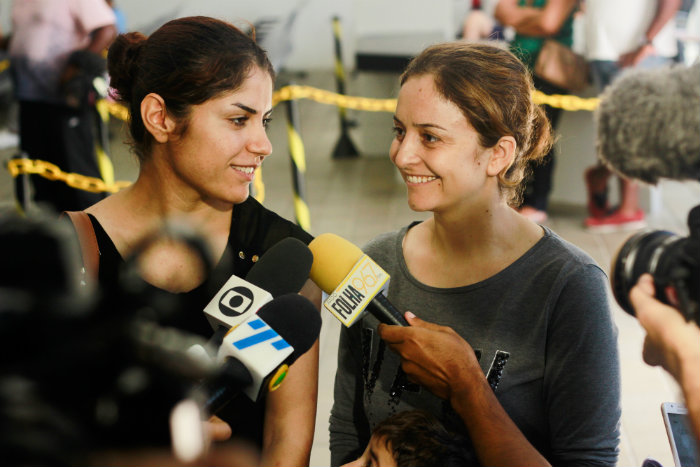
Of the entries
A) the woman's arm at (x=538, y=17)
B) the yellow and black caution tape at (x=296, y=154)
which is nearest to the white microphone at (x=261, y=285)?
the yellow and black caution tape at (x=296, y=154)

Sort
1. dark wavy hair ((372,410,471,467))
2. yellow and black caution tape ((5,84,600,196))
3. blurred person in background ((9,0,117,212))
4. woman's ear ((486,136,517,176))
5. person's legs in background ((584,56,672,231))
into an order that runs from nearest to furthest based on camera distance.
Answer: dark wavy hair ((372,410,471,467)) < woman's ear ((486,136,517,176)) < yellow and black caution tape ((5,84,600,196)) < blurred person in background ((9,0,117,212)) < person's legs in background ((584,56,672,231))

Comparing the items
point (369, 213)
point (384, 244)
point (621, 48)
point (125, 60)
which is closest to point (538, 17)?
point (621, 48)

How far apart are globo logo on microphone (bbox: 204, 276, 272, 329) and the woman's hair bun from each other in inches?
22.4

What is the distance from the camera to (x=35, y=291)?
Result: 75cm

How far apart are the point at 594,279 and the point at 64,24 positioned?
3670 mm

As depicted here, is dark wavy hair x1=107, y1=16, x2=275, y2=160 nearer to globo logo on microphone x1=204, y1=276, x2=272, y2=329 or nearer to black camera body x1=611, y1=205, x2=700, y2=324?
globo logo on microphone x1=204, y1=276, x2=272, y2=329

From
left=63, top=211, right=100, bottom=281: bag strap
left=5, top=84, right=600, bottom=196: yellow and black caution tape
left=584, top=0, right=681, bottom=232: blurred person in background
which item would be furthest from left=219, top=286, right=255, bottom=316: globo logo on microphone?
left=584, top=0, right=681, bottom=232: blurred person in background

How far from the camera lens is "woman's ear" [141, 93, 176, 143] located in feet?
5.48

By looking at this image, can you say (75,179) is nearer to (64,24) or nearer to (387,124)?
(64,24)

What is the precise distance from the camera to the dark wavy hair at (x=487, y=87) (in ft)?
5.43

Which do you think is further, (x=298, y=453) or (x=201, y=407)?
(x=298, y=453)

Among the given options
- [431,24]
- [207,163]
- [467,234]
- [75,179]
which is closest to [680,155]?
[467,234]

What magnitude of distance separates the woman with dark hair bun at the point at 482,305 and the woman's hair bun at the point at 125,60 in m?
0.57

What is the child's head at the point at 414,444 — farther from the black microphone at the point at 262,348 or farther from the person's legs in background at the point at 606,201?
the person's legs in background at the point at 606,201
